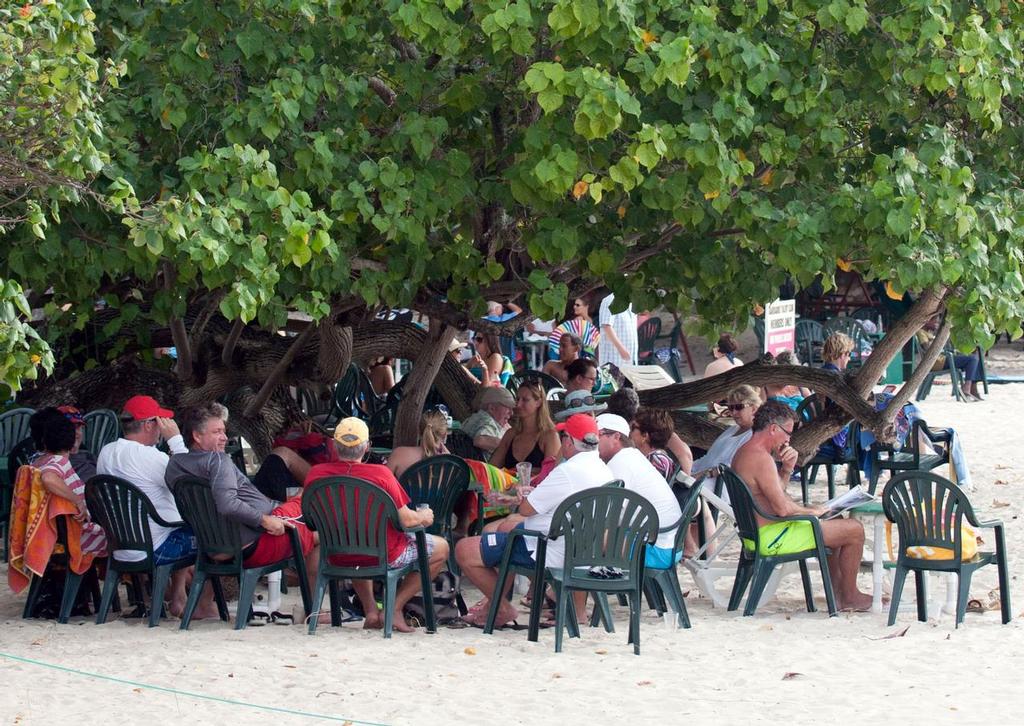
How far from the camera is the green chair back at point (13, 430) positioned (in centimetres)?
1036

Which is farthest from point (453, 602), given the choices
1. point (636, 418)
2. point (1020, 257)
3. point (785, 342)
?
point (785, 342)

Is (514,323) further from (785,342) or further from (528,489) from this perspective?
(785,342)

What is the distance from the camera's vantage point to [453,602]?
8.36 metres

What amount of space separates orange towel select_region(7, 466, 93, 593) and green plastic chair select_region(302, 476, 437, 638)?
130 centimetres

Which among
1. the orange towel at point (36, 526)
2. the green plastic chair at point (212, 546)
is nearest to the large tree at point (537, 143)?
the green plastic chair at point (212, 546)

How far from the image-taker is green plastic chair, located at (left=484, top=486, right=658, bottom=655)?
24.1ft

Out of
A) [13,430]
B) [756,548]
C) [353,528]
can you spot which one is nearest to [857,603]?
[756,548]

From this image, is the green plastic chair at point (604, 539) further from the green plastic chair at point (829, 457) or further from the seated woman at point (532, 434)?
the green plastic chair at point (829, 457)

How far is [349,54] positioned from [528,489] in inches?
101

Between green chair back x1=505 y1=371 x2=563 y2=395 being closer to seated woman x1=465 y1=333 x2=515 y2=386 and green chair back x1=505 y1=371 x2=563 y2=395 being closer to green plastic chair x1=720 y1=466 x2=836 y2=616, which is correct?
seated woman x1=465 y1=333 x2=515 y2=386

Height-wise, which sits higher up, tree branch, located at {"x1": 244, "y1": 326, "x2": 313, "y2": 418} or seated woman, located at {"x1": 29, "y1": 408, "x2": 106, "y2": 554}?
tree branch, located at {"x1": 244, "y1": 326, "x2": 313, "y2": 418}

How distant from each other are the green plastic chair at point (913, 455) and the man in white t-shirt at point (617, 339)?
4993mm

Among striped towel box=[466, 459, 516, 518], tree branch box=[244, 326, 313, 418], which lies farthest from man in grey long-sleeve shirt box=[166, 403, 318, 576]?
tree branch box=[244, 326, 313, 418]

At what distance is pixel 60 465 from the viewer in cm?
798
